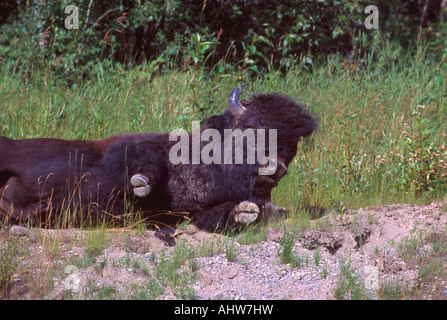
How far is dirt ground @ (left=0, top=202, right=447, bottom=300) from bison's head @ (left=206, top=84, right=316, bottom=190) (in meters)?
0.66

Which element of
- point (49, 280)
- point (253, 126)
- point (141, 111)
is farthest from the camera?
point (141, 111)

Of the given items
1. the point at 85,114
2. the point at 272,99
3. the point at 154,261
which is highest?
the point at 272,99

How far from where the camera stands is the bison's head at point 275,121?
5332 mm

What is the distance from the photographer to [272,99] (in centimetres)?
552

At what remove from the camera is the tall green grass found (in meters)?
6.33

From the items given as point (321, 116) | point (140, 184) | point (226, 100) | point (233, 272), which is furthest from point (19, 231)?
point (321, 116)

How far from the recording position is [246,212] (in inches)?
205

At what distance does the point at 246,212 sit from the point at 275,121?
0.93 metres

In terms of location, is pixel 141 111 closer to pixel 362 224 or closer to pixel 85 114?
pixel 85 114

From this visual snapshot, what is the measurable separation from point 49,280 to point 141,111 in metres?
3.75
